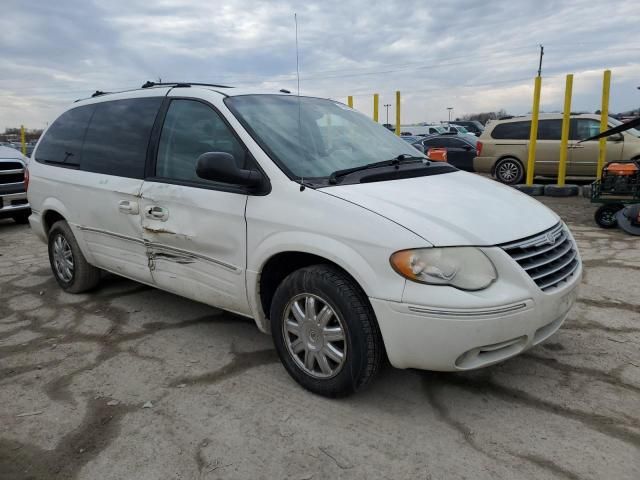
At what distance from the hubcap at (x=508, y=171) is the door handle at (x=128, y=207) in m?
10.3

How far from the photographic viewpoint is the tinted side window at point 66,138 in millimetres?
4340

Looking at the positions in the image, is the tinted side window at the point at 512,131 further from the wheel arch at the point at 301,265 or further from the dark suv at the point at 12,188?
the wheel arch at the point at 301,265

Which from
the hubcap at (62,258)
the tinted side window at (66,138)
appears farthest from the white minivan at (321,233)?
the hubcap at (62,258)

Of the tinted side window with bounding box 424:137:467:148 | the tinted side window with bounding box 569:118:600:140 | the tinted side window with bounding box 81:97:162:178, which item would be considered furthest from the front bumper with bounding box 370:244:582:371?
the tinted side window with bounding box 424:137:467:148

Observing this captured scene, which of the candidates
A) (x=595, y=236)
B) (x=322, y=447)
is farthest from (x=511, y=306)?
(x=595, y=236)

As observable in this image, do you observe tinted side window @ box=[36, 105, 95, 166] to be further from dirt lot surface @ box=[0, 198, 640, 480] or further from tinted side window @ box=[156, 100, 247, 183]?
dirt lot surface @ box=[0, 198, 640, 480]

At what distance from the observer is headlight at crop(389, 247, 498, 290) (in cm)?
235

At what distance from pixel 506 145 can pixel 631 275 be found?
771cm

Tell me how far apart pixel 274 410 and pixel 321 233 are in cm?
97

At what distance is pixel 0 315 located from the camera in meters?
4.26

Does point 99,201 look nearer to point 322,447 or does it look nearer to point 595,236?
point 322,447

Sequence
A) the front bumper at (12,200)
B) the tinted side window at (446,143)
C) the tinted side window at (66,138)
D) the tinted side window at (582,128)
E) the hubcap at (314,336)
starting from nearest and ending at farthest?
the hubcap at (314,336), the tinted side window at (66,138), the front bumper at (12,200), the tinted side window at (582,128), the tinted side window at (446,143)

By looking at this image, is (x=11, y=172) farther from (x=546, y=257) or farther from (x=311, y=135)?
(x=546, y=257)

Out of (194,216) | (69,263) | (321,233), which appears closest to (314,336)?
(321,233)
